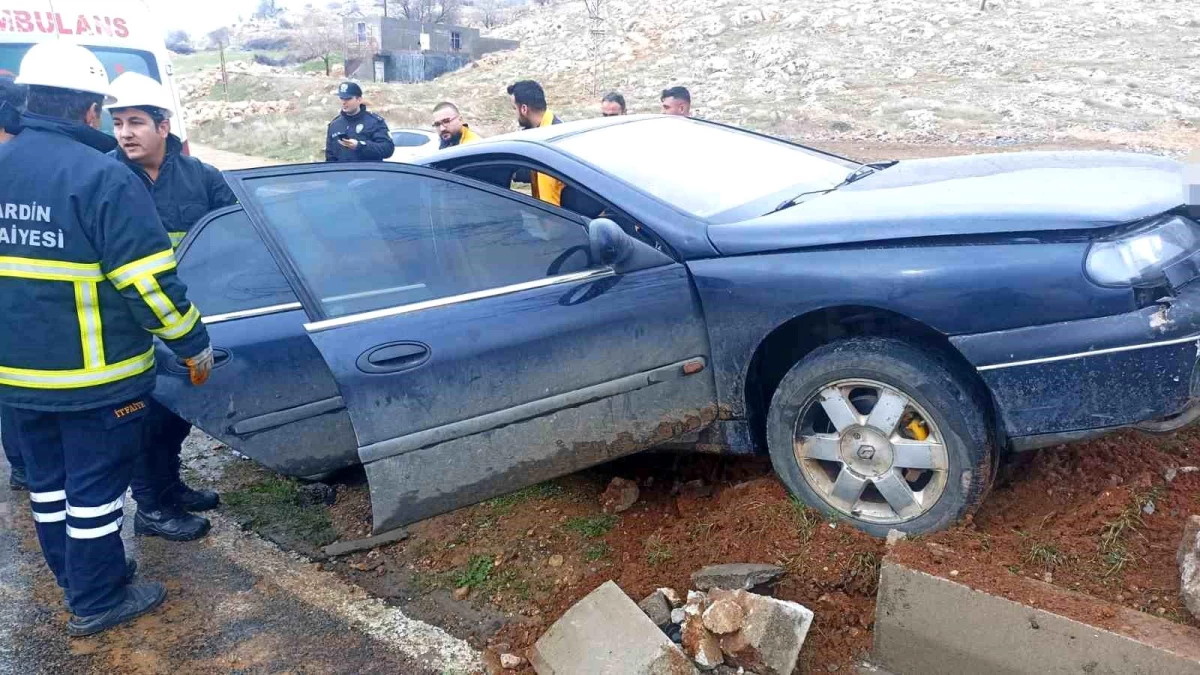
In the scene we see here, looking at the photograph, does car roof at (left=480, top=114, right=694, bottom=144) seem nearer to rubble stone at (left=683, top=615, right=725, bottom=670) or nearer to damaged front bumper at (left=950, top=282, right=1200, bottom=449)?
damaged front bumper at (left=950, top=282, right=1200, bottom=449)

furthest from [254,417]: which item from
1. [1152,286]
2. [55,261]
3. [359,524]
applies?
[1152,286]

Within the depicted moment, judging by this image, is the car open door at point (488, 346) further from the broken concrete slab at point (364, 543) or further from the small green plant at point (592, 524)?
the broken concrete slab at point (364, 543)

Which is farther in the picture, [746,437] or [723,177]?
[723,177]

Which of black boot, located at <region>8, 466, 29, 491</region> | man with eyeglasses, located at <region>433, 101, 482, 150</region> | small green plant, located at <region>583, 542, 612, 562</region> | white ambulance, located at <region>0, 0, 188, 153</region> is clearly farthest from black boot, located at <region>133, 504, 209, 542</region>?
white ambulance, located at <region>0, 0, 188, 153</region>

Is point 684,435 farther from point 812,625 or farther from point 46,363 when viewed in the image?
point 46,363

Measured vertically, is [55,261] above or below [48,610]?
A: above

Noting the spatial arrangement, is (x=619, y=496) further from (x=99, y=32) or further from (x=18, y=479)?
(x=99, y=32)

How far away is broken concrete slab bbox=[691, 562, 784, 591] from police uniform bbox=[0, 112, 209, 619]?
1.83 meters

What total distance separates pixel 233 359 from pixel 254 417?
24cm

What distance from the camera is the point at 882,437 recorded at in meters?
2.61

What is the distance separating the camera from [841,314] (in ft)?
8.88

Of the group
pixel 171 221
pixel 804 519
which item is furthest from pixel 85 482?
pixel 804 519

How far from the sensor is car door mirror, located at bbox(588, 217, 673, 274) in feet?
8.72

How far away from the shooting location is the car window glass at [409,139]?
36.7ft
